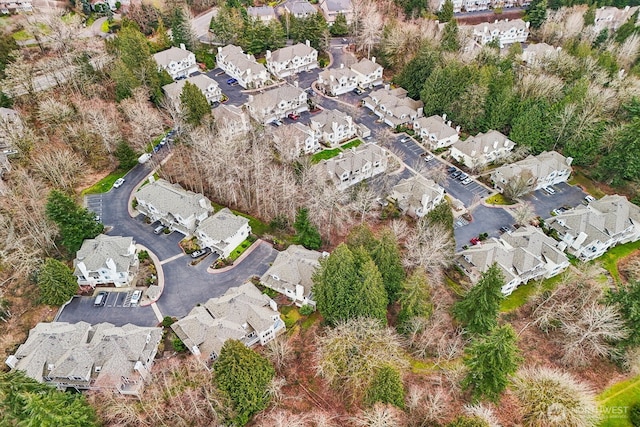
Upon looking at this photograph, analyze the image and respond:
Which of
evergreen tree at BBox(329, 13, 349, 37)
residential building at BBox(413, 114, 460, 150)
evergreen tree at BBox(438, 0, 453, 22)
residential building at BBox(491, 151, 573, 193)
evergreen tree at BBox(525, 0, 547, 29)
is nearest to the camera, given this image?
residential building at BBox(491, 151, 573, 193)

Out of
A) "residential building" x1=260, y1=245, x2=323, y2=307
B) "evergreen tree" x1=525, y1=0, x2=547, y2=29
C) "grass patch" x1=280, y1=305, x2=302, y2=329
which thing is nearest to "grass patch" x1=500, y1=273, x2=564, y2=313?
"residential building" x1=260, y1=245, x2=323, y2=307

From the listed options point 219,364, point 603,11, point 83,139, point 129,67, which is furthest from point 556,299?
point 603,11

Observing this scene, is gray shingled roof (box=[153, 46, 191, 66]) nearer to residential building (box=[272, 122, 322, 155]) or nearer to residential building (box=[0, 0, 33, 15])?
residential building (box=[272, 122, 322, 155])

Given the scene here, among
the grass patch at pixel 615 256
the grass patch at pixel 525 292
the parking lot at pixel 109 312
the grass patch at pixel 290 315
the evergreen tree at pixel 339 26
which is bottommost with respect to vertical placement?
the grass patch at pixel 615 256

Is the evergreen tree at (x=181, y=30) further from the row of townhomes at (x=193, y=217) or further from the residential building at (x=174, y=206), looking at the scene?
the residential building at (x=174, y=206)

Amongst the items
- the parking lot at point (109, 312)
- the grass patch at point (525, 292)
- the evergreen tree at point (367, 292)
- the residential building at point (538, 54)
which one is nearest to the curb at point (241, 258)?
the parking lot at point (109, 312)

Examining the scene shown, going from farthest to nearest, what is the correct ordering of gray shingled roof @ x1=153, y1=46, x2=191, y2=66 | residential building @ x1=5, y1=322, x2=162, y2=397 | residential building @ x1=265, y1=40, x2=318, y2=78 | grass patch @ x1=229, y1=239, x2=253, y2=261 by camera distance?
residential building @ x1=265, y1=40, x2=318, y2=78
gray shingled roof @ x1=153, y1=46, x2=191, y2=66
grass patch @ x1=229, y1=239, x2=253, y2=261
residential building @ x1=5, y1=322, x2=162, y2=397

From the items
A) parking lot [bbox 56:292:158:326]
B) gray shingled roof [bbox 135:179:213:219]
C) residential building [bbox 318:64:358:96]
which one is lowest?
parking lot [bbox 56:292:158:326]

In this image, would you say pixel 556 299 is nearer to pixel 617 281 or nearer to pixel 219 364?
pixel 617 281
